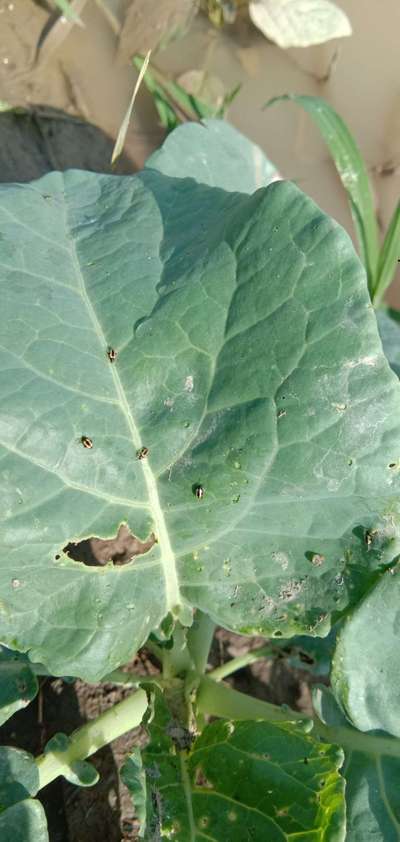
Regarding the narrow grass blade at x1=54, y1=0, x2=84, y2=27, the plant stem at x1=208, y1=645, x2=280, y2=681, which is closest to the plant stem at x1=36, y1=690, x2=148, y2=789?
the plant stem at x1=208, y1=645, x2=280, y2=681

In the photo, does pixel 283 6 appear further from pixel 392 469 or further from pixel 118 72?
pixel 392 469

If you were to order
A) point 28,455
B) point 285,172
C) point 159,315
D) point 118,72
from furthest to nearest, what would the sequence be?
point 285,172 → point 118,72 → point 159,315 → point 28,455

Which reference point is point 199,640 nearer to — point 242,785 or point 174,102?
point 242,785

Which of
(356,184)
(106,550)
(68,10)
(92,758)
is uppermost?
(68,10)

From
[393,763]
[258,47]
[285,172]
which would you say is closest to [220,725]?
[393,763]

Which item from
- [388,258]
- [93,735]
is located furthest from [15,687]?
[388,258]

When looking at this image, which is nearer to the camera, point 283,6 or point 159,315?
point 159,315

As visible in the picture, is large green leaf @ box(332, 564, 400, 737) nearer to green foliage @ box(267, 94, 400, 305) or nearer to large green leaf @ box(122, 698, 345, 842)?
large green leaf @ box(122, 698, 345, 842)
